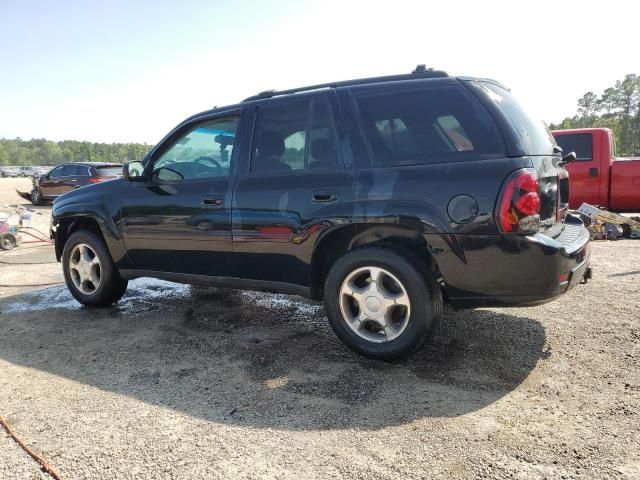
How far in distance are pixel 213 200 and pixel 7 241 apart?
707 cm

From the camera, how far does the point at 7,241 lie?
29.8ft

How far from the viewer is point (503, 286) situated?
3.00m

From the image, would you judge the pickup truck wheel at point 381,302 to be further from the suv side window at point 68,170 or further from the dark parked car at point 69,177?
the suv side window at point 68,170

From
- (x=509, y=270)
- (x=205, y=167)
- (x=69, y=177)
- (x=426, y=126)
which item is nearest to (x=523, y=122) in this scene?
(x=426, y=126)

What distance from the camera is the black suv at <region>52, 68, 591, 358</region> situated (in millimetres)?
2963

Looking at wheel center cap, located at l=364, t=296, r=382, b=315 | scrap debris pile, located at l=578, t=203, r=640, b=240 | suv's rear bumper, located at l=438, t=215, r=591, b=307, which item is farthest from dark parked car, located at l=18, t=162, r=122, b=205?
suv's rear bumper, located at l=438, t=215, r=591, b=307

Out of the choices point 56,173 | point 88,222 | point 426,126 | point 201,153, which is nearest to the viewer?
point 426,126

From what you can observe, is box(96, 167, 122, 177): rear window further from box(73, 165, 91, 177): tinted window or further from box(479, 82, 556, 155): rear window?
box(479, 82, 556, 155): rear window

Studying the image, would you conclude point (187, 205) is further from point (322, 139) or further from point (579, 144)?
point (579, 144)

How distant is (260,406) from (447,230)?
4.97ft

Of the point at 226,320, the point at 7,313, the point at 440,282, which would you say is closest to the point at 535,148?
the point at 440,282

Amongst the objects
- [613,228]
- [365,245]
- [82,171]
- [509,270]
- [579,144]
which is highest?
[82,171]

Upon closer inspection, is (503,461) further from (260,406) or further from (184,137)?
(184,137)

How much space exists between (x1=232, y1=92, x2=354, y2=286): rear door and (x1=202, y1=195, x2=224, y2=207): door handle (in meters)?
0.16
